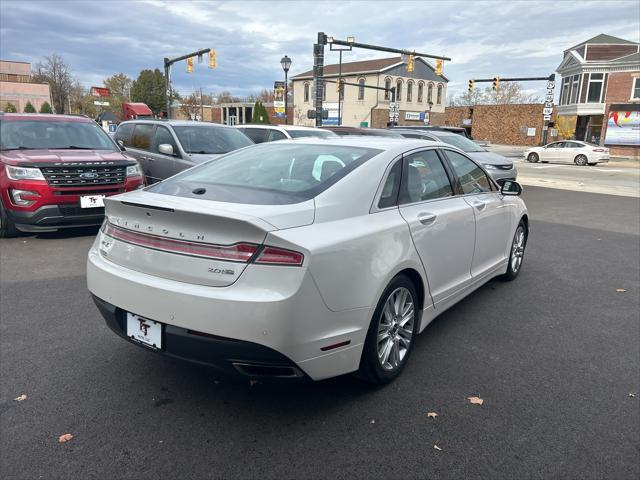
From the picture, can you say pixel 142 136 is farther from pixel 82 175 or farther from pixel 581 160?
pixel 581 160

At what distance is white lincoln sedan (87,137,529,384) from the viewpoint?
2.46m

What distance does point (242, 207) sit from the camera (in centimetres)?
269

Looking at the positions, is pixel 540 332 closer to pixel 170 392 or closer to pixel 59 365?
pixel 170 392

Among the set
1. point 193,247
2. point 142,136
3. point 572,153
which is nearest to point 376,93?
point 572,153

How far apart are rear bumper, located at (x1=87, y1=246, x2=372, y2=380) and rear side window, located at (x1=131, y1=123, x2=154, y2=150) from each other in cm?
769

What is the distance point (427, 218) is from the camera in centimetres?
349

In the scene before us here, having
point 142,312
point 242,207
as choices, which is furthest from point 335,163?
point 142,312

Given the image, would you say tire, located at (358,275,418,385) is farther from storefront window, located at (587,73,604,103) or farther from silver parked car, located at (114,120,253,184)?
storefront window, located at (587,73,604,103)

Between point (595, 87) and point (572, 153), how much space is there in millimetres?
16694

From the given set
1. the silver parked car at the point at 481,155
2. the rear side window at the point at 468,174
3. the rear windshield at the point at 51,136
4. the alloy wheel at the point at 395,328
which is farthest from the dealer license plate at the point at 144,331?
the silver parked car at the point at 481,155

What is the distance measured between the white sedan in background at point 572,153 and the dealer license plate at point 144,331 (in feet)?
106

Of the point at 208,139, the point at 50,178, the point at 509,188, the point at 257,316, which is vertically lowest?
the point at 257,316

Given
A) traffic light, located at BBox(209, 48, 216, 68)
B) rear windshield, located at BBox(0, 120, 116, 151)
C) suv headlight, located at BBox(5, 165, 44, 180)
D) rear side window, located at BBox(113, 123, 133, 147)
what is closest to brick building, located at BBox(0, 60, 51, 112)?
traffic light, located at BBox(209, 48, 216, 68)

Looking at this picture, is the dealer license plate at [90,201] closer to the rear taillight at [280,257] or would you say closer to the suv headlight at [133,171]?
the suv headlight at [133,171]
